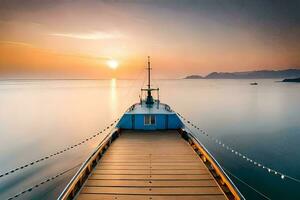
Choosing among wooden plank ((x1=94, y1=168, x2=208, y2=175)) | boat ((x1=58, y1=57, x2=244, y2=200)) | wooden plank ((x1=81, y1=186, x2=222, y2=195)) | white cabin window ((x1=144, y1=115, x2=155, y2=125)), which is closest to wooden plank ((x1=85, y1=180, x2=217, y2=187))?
boat ((x1=58, y1=57, x2=244, y2=200))

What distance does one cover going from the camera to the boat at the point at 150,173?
7.45m

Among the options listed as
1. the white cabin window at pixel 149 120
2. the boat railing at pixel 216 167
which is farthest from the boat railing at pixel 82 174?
the boat railing at pixel 216 167

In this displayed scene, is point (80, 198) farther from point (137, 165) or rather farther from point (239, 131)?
point (239, 131)

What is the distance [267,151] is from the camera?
2305cm

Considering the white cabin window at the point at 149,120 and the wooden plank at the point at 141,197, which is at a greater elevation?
the white cabin window at the point at 149,120

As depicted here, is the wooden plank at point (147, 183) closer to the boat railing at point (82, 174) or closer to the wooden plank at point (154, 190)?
the wooden plank at point (154, 190)

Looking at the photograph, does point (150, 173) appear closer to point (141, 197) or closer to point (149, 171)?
point (149, 171)

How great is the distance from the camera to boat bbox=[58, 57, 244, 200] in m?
7.45

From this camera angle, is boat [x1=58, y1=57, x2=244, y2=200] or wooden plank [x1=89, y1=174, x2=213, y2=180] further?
wooden plank [x1=89, y1=174, x2=213, y2=180]

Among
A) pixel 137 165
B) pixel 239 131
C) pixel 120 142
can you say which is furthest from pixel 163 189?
pixel 239 131

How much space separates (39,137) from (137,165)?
27.0 m

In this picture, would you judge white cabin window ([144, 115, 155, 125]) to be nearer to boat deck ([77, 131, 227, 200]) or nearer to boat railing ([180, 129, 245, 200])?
boat railing ([180, 129, 245, 200])

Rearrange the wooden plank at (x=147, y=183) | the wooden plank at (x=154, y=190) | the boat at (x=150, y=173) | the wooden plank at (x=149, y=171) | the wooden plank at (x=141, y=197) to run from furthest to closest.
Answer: the wooden plank at (x=149, y=171)
the wooden plank at (x=147, y=183)
the wooden plank at (x=154, y=190)
the boat at (x=150, y=173)
the wooden plank at (x=141, y=197)

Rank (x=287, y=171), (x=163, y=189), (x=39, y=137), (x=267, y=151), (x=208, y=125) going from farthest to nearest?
(x=208, y=125) < (x=39, y=137) < (x=267, y=151) < (x=287, y=171) < (x=163, y=189)
